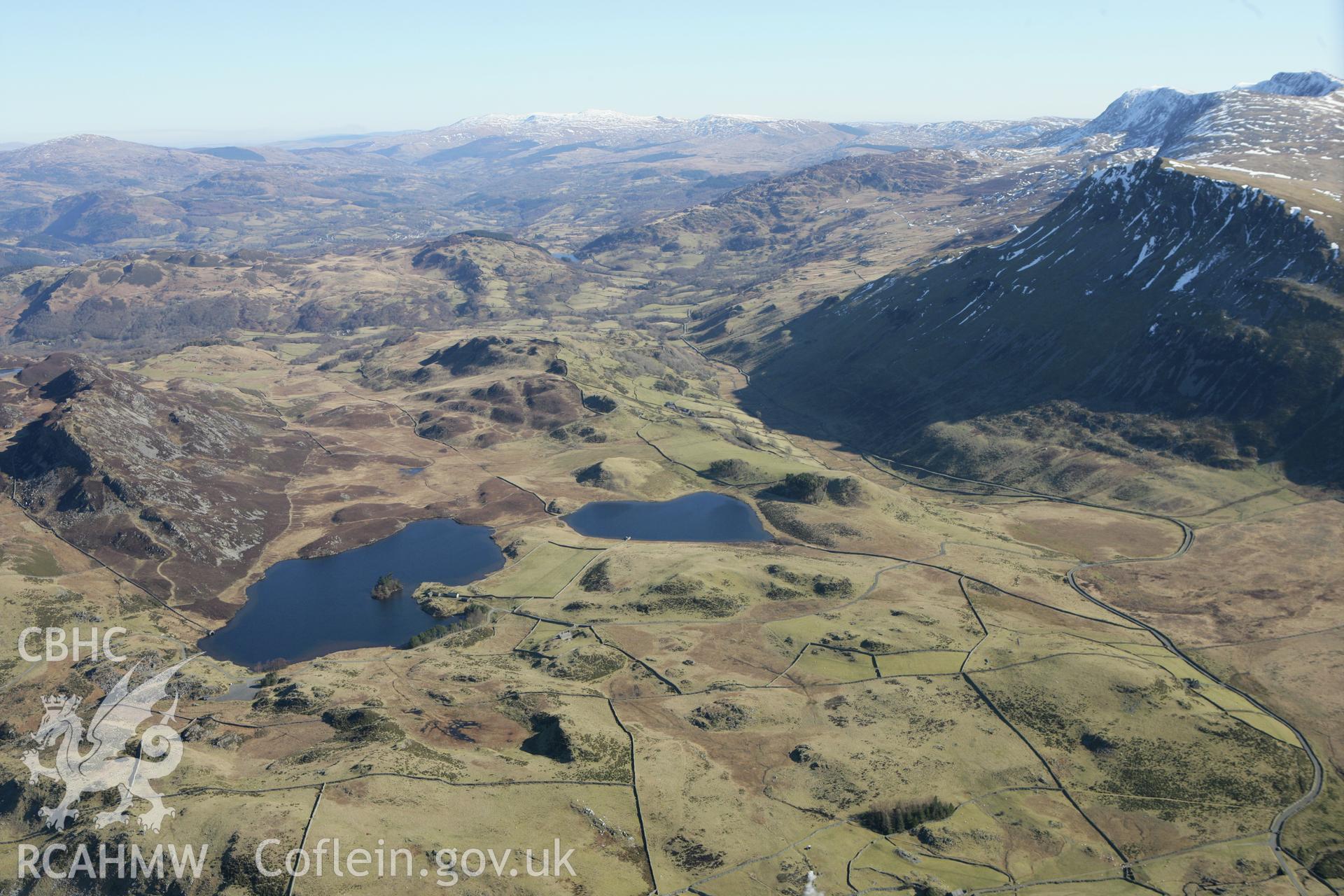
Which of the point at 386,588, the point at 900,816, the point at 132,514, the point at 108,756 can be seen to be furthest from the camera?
the point at 132,514

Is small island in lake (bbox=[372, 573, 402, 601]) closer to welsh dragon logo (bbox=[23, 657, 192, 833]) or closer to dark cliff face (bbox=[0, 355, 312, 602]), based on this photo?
dark cliff face (bbox=[0, 355, 312, 602])

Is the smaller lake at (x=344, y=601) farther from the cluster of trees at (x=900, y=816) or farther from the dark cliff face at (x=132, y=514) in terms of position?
the cluster of trees at (x=900, y=816)

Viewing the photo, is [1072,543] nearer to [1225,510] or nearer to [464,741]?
[1225,510]

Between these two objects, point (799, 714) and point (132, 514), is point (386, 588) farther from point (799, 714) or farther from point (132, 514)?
point (799, 714)

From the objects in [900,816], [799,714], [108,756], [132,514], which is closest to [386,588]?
[132,514]

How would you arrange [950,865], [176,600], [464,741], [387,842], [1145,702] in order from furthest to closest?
[176,600]
[1145,702]
[464,741]
[950,865]
[387,842]

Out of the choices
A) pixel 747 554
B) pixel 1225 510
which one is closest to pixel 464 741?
pixel 747 554

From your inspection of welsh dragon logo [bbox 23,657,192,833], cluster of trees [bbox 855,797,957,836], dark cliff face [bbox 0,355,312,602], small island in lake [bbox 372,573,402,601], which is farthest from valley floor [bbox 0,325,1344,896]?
small island in lake [bbox 372,573,402,601]
